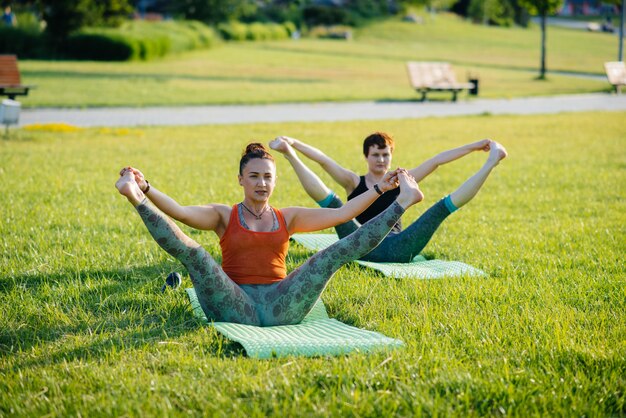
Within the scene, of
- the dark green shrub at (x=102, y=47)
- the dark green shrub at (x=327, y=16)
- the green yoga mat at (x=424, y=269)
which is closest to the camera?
the green yoga mat at (x=424, y=269)

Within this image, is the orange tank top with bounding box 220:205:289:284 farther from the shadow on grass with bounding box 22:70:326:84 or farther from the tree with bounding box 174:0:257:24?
the tree with bounding box 174:0:257:24

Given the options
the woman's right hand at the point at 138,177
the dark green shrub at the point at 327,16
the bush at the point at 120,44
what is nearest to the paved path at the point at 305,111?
the woman's right hand at the point at 138,177

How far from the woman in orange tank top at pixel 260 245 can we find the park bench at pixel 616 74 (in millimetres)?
27750

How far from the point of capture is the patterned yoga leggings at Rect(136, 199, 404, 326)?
4.75 meters

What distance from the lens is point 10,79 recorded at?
21844mm

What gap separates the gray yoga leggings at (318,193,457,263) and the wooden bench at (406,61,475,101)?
67.0 ft

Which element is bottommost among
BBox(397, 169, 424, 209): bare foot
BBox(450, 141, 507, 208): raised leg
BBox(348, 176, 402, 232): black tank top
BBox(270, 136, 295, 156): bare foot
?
BBox(348, 176, 402, 232): black tank top

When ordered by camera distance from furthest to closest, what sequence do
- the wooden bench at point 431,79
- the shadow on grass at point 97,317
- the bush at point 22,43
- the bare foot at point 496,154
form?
the bush at point 22,43 → the wooden bench at point 431,79 → the bare foot at point 496,154 → the shadow on grass at point 97,317

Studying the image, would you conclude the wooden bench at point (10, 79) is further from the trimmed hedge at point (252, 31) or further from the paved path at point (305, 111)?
the trimmed hedge at point (252, 31)

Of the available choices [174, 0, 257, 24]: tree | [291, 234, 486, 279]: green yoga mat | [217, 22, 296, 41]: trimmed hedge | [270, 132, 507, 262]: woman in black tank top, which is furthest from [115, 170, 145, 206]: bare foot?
[174, 0, 257, 24]: tree

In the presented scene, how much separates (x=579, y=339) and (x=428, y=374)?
44.3 inches

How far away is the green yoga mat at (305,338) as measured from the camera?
4.51m

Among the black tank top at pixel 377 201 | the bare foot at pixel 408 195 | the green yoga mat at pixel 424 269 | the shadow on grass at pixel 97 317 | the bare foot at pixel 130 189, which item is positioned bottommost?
the green yoga mat at pixel 424 269

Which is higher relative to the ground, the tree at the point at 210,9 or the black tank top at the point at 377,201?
the tree at the point at 210,9
